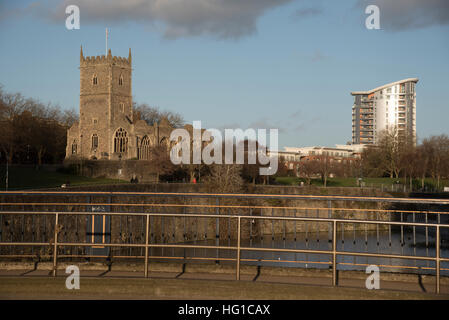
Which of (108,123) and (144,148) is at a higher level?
(108,123)

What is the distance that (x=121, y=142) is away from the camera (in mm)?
81812

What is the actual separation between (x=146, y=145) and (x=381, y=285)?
7353cm

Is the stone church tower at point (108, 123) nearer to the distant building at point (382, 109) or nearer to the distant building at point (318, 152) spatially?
the distant building at point (318, 152)

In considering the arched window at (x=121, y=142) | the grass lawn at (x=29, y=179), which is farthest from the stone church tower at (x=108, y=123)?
the grass lawn at (x=29, y=179)

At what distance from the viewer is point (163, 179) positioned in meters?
71.1

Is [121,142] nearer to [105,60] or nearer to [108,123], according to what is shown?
[108,123]

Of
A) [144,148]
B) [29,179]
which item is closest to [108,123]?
[144,148]

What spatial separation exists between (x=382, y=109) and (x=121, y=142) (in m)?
114

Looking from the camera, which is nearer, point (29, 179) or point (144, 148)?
point (29, 179)

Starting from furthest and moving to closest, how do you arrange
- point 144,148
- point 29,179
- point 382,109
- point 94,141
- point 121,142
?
1. point 382,109
2. point 94,141
3. point 121,142
4. point 144,148
5. point 29,179
